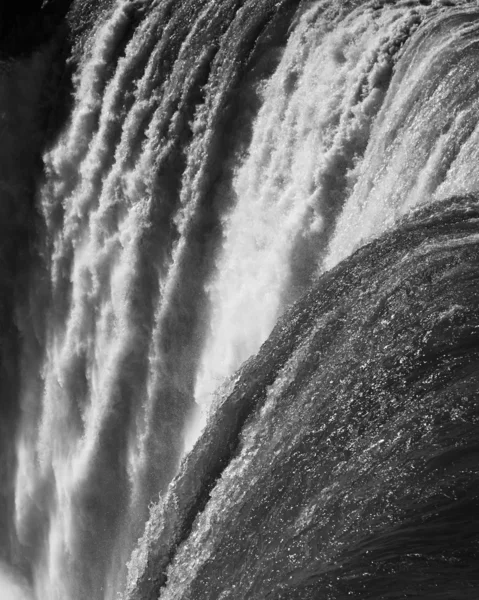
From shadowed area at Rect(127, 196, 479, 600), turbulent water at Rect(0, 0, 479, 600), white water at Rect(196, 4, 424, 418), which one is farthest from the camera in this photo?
white water at Rect(196, 4, 424, 418)

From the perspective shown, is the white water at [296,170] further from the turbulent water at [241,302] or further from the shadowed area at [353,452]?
the shadowed area at [353,452]

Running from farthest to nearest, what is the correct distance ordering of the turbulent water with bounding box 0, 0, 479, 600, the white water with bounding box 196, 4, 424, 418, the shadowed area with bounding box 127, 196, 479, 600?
the white water with bounding box 196, 4, 424, 418, the turbulent water with bounding box 0, 0, 479, 600, the shadowed area with bounding box 127, 196, 479, 600

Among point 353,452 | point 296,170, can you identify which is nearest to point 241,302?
point 296,170

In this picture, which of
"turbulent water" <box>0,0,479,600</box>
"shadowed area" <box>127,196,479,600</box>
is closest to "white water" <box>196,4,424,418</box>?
"turbulent water" <box>0,0,479,600</box>

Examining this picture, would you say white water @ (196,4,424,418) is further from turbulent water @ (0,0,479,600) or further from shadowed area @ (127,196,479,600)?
shadowed area @ (127,196,479,600)

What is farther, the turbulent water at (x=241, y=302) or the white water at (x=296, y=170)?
the white water at (x=296, y=170)

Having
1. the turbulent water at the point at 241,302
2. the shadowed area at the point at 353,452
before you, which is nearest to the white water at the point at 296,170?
the turbulent water at the point at 241,302

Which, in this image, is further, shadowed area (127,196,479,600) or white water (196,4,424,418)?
white water (196,4,424,418)

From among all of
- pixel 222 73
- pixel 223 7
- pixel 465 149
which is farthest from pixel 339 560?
pixel 223 7

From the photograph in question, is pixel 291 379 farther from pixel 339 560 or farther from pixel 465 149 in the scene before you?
pixel 465 149
